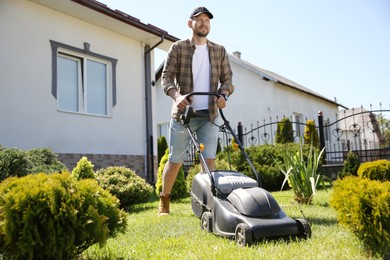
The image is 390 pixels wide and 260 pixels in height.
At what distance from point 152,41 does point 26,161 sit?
5.83 meters

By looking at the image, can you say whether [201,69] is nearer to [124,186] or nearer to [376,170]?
[124,186]

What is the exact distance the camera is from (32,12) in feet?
24.4

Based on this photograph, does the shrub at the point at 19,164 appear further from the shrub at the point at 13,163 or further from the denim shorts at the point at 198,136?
the denim shorts at the point at 198,136

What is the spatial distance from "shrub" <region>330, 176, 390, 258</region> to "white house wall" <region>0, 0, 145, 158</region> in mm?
6021

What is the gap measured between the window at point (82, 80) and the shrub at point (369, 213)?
639 centimetres

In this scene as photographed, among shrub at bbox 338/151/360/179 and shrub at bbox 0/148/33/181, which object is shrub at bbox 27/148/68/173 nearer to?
shrub at bbox 0/148/33/181

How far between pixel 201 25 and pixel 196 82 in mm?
610

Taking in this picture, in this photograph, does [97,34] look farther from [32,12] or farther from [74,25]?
[32,12]

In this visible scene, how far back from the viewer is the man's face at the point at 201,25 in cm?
416

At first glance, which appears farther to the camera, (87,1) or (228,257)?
(87,1)

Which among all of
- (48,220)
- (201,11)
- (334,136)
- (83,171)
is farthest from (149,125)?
(334,136)

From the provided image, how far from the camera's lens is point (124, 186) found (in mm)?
5719

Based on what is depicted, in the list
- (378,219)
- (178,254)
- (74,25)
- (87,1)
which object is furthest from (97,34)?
(378,219)

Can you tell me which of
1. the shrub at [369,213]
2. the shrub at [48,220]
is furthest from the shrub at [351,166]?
the shrub at [48,220]
